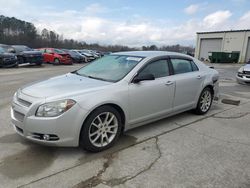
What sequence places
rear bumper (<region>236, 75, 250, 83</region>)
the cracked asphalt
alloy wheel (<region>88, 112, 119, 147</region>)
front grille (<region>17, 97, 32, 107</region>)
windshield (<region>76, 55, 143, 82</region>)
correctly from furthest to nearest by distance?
1. rear bumper (<region>236, 75, 250, 83</region>)
2. windshield (<region>76, 55, 143, 82</region>)
3. alloy wheel (<region>88, 112, 119, 147</region>)
4. front grille (<region>17, 97, 32, 107</region>)
5. the cracked asphalt

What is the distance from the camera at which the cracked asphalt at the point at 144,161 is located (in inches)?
112

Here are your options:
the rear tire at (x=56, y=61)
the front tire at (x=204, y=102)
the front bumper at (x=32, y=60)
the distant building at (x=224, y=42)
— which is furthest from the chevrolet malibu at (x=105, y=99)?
the distant building at (x=224, y=42)

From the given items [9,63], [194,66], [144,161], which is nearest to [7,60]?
[9,63]

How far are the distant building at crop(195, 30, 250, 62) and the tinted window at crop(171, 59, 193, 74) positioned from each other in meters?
34.2

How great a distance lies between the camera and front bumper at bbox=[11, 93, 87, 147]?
3139 millimetres

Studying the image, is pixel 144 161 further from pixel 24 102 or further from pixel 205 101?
pixel 205 101

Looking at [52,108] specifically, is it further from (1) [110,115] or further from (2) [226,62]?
(2) [226,62]

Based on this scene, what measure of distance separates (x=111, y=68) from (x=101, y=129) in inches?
48.9

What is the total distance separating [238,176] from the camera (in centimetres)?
299

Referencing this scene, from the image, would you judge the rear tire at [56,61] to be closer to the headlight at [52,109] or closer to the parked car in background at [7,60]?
the parked car in background at [7,60]

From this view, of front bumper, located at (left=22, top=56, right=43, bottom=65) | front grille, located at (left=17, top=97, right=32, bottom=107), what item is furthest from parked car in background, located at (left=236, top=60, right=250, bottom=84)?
front bumper, located at (left=22, top=56, right=43, bottom=65)

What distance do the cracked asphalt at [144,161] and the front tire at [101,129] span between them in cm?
13

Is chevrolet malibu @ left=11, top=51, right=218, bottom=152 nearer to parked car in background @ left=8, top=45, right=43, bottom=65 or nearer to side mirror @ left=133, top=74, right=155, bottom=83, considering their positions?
side mirror @ left=133, top=74, right=155, bottom=83

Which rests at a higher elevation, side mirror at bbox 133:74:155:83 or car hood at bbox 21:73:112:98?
side mirror at bbox 133:74:155:83
